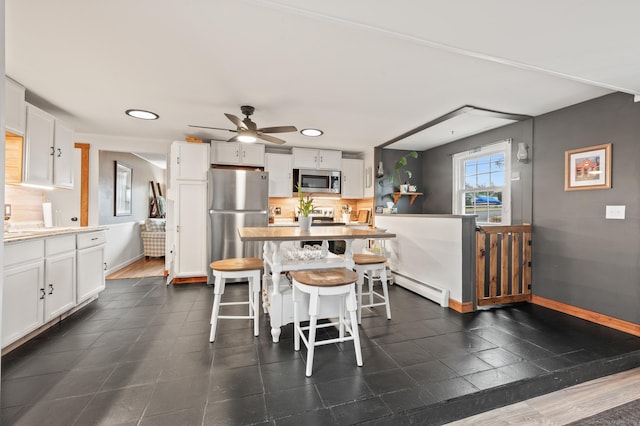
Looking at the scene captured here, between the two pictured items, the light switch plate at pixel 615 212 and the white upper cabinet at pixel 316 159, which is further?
the white upper cabinet at pixel 316 159

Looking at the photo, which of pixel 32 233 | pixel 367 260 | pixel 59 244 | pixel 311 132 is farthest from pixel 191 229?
pixel 367 260

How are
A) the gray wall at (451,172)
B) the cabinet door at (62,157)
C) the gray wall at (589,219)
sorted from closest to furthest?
the gray wall at (589,219), the cabinet door at (62,157), the gray wall at (451,172)

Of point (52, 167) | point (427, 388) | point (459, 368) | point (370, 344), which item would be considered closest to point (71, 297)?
point (52, 167)

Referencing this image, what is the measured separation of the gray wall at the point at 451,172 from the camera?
346 centimetres

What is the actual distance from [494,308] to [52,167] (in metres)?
5.15

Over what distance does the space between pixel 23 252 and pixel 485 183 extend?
17.1 feet

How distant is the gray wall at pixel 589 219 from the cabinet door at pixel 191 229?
4483 mm

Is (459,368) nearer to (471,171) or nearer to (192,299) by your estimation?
(192,299)

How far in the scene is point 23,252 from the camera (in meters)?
2.17

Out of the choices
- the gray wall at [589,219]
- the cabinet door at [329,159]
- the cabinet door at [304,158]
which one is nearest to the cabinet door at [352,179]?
the cabinet door at [329,159]

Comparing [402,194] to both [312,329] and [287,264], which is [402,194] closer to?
[287,264]

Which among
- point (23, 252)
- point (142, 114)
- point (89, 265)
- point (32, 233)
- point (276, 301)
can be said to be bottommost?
point (276, 301)

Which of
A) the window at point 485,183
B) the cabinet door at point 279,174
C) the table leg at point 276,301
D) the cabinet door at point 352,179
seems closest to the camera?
the table leg at point 276,301

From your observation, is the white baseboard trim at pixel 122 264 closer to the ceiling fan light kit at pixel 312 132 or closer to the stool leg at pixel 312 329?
the ceiling fan light kit at pixel 312 132
